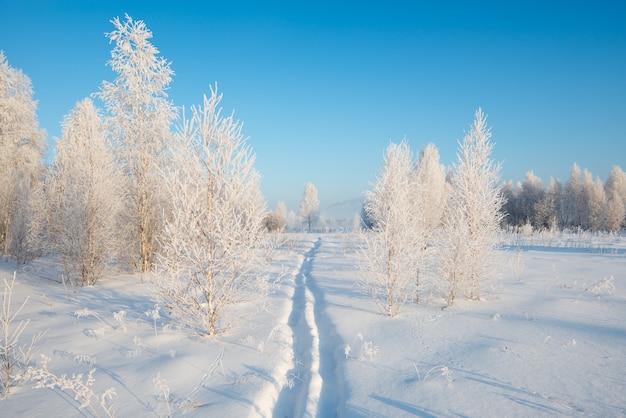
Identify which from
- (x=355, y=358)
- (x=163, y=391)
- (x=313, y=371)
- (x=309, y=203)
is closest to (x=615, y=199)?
(x=309, y=203)

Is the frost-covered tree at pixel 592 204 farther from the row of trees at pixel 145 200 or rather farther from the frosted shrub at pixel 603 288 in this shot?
the row of trees at pixel 145 200

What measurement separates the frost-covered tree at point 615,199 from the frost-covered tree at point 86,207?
47320 mm

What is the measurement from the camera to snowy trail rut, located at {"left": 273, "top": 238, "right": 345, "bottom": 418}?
331cm

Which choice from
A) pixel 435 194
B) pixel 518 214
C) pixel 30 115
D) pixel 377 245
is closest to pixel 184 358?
pixel 377 245

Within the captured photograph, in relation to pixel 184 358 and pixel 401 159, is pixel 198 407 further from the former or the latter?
pixel 401 159

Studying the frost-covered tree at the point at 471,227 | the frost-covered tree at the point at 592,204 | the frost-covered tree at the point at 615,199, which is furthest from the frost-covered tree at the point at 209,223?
the frost-covered tree at the point at 592,204

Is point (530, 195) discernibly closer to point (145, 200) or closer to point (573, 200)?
point (573, 200)

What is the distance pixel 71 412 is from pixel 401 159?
258 inches

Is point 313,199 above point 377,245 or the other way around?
above

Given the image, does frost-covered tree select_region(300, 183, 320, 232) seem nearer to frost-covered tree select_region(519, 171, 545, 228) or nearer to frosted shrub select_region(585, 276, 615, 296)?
frost-covered tree select_region(519, 171, 545, 228)

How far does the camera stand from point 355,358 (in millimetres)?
4309

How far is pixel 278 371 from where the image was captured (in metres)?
3.93

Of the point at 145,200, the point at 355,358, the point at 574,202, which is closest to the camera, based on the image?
the point at 355,358

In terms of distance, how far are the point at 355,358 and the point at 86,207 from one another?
8880 mm
